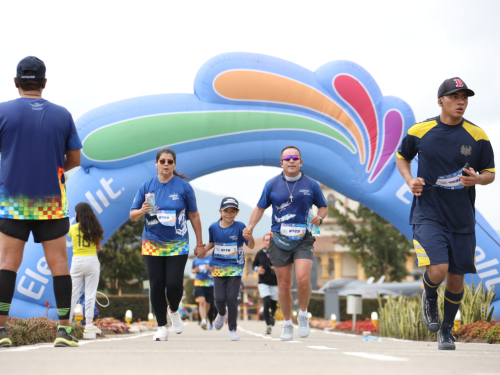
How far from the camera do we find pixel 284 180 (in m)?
7.39

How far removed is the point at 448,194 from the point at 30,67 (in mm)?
3527

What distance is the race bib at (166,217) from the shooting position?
688 cm

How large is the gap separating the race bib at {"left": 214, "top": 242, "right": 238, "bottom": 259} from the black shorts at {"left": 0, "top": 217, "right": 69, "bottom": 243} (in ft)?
13.1

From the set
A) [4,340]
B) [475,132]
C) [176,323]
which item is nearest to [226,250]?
[176,323]

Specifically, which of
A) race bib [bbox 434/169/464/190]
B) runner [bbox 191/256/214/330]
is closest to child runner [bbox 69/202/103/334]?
race bib [bbox 434/169/464/190]

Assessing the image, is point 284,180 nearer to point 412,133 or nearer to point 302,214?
point 302,214

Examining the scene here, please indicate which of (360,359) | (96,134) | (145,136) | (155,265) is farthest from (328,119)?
(360,359)

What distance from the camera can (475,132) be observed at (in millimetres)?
5281

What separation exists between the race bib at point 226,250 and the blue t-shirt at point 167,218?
1.64m

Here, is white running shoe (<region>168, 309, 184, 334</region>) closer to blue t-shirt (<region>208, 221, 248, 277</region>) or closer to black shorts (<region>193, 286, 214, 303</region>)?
blue t-shirt (<region>208, 221, 248, 277</region>)

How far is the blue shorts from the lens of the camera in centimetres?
503

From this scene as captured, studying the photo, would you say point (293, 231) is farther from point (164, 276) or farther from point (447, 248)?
point (447, 248)

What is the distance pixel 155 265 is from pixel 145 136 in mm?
4954

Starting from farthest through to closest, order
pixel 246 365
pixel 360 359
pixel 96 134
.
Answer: pixel 96 134 < pixel 360 359 < pixel 246 365
